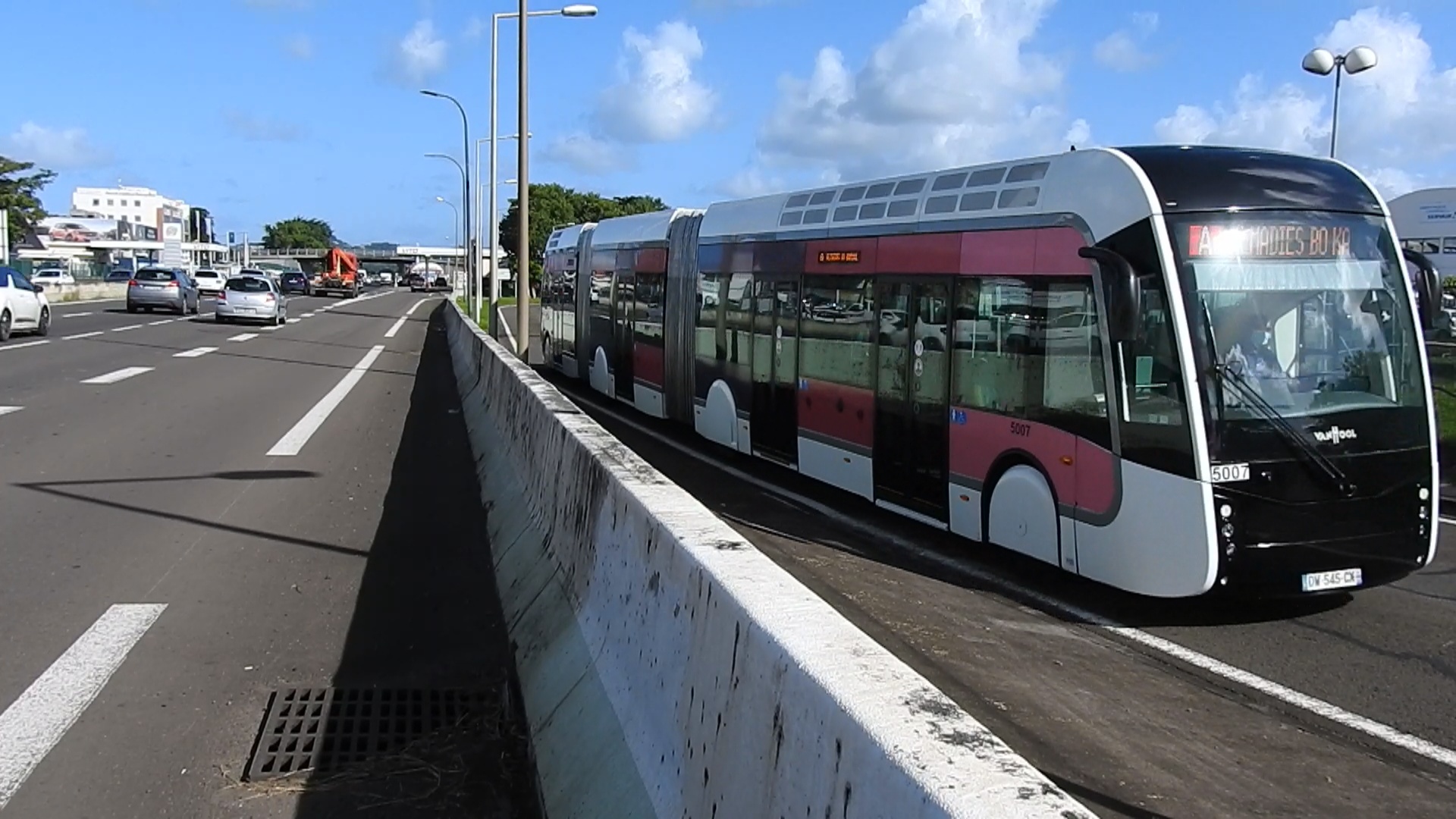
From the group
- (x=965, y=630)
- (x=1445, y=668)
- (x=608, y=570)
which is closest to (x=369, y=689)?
(x=608, y=570)

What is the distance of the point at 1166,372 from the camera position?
8.23 metres

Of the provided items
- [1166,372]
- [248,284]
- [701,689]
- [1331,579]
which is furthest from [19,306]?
[701,689]

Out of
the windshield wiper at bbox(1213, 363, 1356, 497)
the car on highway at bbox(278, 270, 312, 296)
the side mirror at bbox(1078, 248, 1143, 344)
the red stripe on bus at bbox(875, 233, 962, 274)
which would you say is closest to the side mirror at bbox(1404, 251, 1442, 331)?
the windshield wiper at bbox(1213, 363, 1356, 497)

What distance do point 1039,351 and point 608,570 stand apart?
4.83 metres

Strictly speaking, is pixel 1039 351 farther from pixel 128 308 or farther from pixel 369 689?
pixel 128 308

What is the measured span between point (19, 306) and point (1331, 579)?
95.0 feet

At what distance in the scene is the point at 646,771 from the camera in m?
3.98

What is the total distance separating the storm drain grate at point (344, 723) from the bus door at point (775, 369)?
785 centimetres

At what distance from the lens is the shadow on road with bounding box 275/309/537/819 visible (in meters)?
5.16

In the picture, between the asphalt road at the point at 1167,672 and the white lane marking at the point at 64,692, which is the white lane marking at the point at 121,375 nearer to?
the asphalt road at the point at 1167,672

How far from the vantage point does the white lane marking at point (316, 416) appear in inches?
572

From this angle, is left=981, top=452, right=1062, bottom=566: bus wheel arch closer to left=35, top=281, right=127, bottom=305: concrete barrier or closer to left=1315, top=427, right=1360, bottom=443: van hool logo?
left=1315, top=427, right=1360, bottom=443: van hool logo

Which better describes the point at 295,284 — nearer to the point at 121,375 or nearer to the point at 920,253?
the point at 121,375

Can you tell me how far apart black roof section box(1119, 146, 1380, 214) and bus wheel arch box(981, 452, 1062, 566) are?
2113mm
